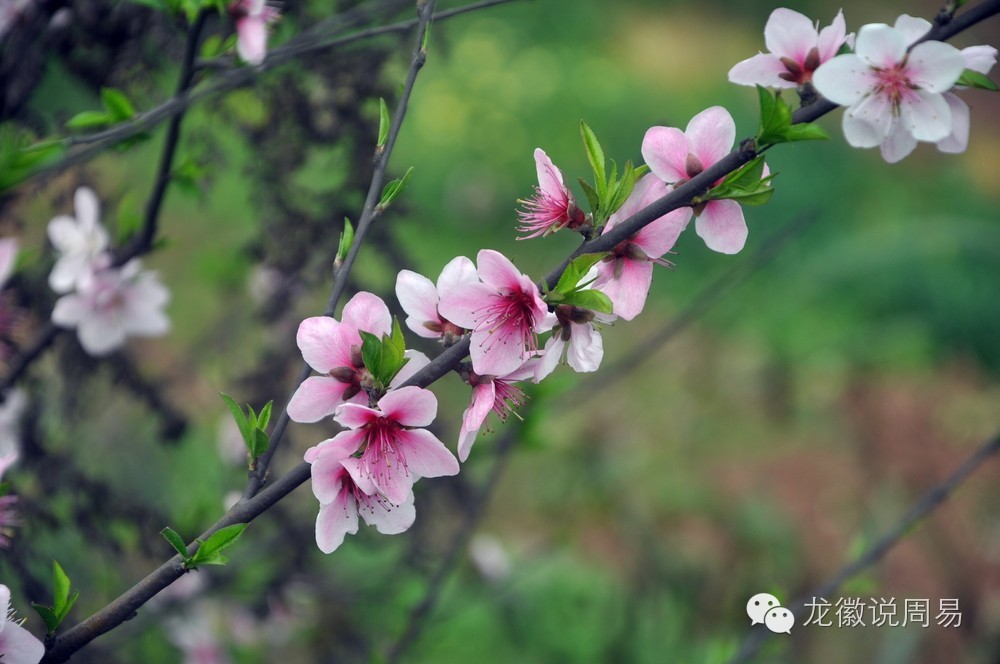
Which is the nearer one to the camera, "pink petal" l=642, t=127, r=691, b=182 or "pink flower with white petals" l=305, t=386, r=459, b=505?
"pink flower with white petals" l=305, t=386, r=459, b=505

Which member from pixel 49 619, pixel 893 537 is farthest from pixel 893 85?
pixel 49 619

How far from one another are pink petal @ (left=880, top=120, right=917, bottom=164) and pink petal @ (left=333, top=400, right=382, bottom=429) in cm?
64

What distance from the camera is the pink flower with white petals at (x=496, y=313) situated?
889 mm

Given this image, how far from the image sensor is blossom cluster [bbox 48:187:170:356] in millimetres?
1624

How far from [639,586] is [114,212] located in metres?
2.17

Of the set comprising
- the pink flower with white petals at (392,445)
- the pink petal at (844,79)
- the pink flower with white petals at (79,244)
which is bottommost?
the pink flower with white petals at (79,244)

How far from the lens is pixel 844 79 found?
0.90 m

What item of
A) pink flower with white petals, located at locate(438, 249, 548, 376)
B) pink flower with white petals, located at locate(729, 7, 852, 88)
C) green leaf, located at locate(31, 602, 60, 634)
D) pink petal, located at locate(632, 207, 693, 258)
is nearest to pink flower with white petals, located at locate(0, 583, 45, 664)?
green leaf, located at locate(31, 602, 60, 634)

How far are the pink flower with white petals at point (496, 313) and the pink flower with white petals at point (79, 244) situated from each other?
100cm

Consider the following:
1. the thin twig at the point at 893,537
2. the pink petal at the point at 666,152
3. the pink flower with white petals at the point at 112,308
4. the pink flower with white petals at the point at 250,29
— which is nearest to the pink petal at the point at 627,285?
the pink petal at the point at 666,152

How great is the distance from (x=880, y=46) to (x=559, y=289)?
42 cm

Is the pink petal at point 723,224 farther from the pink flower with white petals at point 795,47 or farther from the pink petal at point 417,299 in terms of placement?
the pink petal at point 417,299

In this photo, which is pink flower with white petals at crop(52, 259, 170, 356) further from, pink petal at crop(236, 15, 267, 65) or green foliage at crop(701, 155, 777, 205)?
green foliage at crop(701, 155, 777, 205)

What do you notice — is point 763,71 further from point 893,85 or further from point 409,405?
point 409,405
